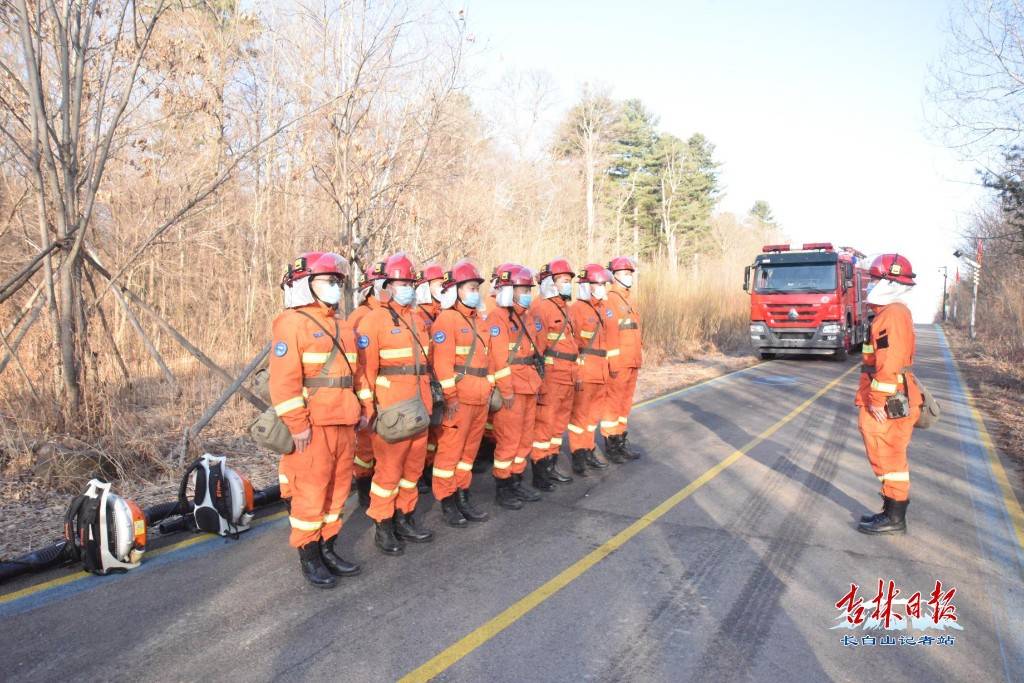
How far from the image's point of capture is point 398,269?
16.3 ft

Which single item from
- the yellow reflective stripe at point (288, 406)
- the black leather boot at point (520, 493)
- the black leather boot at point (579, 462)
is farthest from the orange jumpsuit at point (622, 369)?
the yellow reflective stripe at point (288, 406)

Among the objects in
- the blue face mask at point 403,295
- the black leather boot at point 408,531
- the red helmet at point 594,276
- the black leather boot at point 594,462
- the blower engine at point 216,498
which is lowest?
the black leather boot at point 594,462

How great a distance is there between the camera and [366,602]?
4.10m

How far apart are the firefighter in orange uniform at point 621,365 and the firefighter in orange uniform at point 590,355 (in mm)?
138

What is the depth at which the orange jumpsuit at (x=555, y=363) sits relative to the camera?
22.0 ft

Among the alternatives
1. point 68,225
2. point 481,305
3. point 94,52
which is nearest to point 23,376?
point 68,225

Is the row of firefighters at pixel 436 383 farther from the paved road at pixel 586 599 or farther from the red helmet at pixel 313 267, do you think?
the paved road at pixel 586 599

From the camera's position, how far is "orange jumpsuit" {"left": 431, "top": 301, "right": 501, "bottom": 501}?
17.8 ft

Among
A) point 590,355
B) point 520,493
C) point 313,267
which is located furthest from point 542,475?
point 313,267

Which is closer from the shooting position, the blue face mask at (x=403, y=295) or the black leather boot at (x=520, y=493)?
the blue face mask at (x=403, y=295)

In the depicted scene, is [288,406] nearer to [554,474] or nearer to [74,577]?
[74,577]

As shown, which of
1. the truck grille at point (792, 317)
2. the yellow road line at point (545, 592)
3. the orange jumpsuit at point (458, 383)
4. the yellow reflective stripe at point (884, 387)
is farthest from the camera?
the truck grille at point (792, 317)

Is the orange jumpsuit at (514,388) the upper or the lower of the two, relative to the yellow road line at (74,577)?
upper

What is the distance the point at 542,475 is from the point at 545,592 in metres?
2.38
